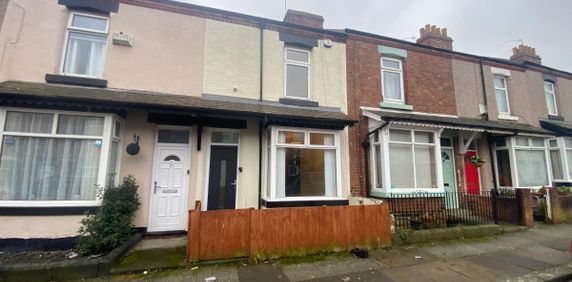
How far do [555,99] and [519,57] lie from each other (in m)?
2.51

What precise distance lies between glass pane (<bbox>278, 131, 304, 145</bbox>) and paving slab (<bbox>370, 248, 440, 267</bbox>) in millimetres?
3322

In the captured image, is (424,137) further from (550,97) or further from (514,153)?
(550,97)

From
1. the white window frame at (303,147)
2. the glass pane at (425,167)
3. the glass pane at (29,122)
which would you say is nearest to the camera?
the glass pane at (29,122)

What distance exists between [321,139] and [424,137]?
3416mm

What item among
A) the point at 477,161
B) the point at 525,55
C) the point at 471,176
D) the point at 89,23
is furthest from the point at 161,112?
the point at 525,55

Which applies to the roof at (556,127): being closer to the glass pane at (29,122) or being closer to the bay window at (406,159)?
the bay window at (406,159)

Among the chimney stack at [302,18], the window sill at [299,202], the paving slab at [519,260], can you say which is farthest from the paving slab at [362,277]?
the chimney stack at [302,18]

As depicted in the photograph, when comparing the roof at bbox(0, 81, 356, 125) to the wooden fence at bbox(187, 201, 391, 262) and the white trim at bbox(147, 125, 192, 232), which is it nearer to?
the white trim at bbox(147, 125, 192, 232)

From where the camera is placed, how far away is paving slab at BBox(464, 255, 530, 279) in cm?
448

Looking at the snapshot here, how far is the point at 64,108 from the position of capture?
18.0 feet

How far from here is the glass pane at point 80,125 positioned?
18.3 ft

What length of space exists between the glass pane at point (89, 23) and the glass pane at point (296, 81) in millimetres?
5019

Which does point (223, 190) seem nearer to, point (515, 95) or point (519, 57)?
point (515, 95)

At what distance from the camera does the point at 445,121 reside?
317 inches
